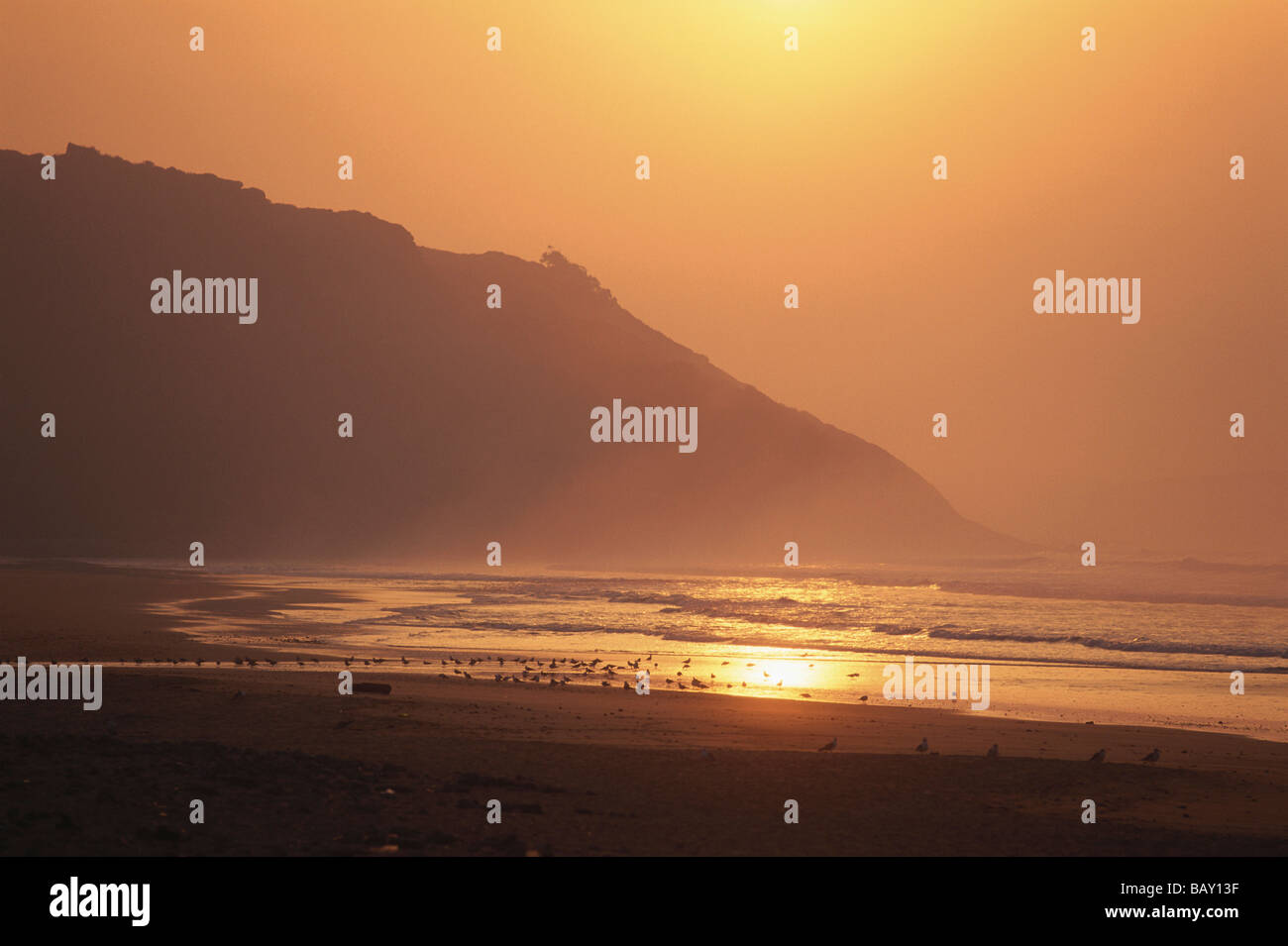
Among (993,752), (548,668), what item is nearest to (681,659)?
(548,668)

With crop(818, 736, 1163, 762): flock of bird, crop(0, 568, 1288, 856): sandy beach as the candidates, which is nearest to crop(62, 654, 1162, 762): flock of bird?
crop(0, 568, 1288, 856): sandy beach

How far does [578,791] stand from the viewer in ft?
39.0

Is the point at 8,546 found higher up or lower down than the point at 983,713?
higher up

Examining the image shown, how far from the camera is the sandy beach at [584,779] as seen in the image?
9781mm

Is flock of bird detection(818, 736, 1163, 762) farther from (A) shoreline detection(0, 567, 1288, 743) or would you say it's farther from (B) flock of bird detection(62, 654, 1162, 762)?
(B) flock of bird detection(62, 654, 1162, 762)

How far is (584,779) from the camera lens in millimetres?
12570

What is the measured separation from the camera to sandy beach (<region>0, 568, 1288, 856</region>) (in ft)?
32.1

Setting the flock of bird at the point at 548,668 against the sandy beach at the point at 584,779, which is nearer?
the sandy beach at the point at 584,779

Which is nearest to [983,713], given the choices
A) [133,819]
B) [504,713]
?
[504,713]

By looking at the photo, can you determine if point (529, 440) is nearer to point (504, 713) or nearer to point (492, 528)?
point (492, 528)

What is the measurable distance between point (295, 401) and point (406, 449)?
742 inches

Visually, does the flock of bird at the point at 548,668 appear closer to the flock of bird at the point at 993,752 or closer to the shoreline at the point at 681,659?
the shoreline at the point at 681,659

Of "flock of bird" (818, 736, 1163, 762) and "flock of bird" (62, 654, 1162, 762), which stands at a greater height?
"flock of bird" (62, 654, 1162, 762)

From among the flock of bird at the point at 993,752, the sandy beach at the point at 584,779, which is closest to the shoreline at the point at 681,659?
the sandy beach at the point at 584,779
